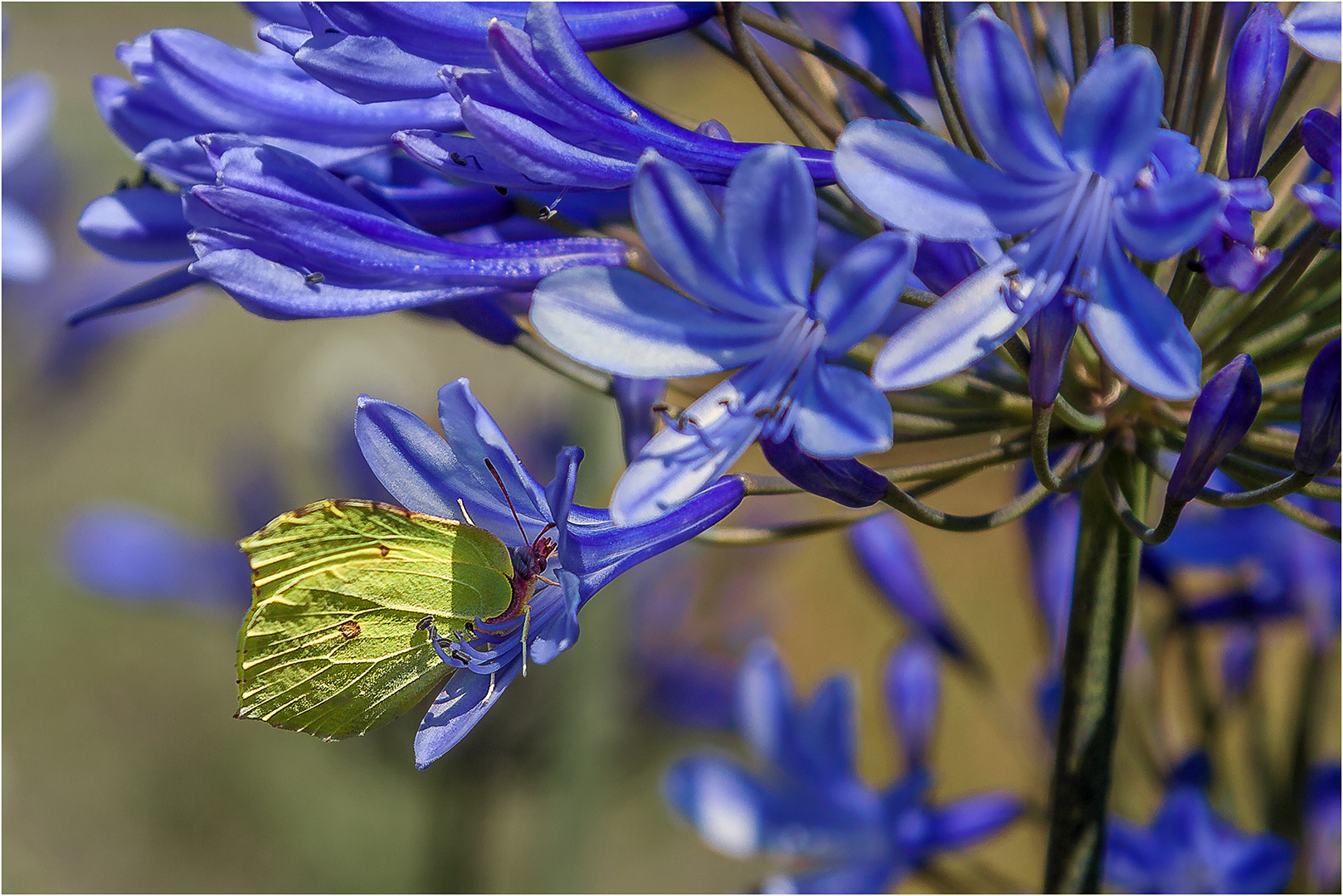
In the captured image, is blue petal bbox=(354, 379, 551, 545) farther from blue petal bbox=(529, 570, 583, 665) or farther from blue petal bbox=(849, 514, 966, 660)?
blue petal bbox=(849, 514, 966, 660)

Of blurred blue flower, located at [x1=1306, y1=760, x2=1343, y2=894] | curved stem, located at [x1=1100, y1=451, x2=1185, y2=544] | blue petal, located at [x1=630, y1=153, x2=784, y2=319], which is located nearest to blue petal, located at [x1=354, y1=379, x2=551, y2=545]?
blue petal, located at [x1=630, y1=153, x2=784, y2=319]

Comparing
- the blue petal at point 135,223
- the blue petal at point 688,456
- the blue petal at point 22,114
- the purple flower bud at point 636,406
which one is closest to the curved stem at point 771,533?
the purple flower bud at point 636,406

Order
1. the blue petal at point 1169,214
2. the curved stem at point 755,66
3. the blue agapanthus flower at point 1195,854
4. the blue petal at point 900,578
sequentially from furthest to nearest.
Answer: the blue petal at point 900,578
the blue agapanthus flower at point 1195,854
the curved stem at point 755,66
the blue petal at point 1169,214

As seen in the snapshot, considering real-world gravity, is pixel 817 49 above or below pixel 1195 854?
above

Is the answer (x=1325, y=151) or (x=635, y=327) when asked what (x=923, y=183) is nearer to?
(x=635, y=327)

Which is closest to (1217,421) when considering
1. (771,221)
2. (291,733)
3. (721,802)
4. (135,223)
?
(771,221)

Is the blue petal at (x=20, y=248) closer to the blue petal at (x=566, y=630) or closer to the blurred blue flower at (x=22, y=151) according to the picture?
the blurred blue flower at (x=22, y=151)
